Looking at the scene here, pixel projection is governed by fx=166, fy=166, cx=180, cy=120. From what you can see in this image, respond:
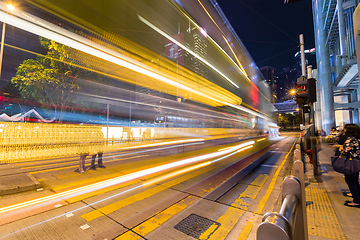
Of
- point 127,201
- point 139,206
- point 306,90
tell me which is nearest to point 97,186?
point 127,201

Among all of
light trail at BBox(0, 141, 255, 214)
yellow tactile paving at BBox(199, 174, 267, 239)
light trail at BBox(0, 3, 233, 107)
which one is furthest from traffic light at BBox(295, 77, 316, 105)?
light trail at BBox(0, 141, 255, 214)

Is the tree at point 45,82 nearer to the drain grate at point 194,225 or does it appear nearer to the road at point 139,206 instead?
the road at point 139,206

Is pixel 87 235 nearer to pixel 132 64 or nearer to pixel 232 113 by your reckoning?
pixel 132 64

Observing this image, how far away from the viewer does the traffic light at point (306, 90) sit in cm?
476

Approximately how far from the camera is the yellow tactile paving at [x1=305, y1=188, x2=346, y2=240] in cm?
260

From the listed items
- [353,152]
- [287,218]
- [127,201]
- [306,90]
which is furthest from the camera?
[306,90]

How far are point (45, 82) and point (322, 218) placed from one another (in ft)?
47.2

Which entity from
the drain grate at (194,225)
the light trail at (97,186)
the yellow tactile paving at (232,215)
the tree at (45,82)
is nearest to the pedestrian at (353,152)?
the yellow tactile paving at (232,215)

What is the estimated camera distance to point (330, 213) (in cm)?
324

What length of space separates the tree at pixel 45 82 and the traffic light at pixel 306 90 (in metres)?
11.3

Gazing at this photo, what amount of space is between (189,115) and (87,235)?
23.2ft

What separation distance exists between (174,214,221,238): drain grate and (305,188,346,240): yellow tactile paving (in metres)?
1.59

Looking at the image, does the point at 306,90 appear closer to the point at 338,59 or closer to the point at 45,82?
the point at 45,82

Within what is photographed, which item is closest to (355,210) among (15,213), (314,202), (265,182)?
(314,202)
